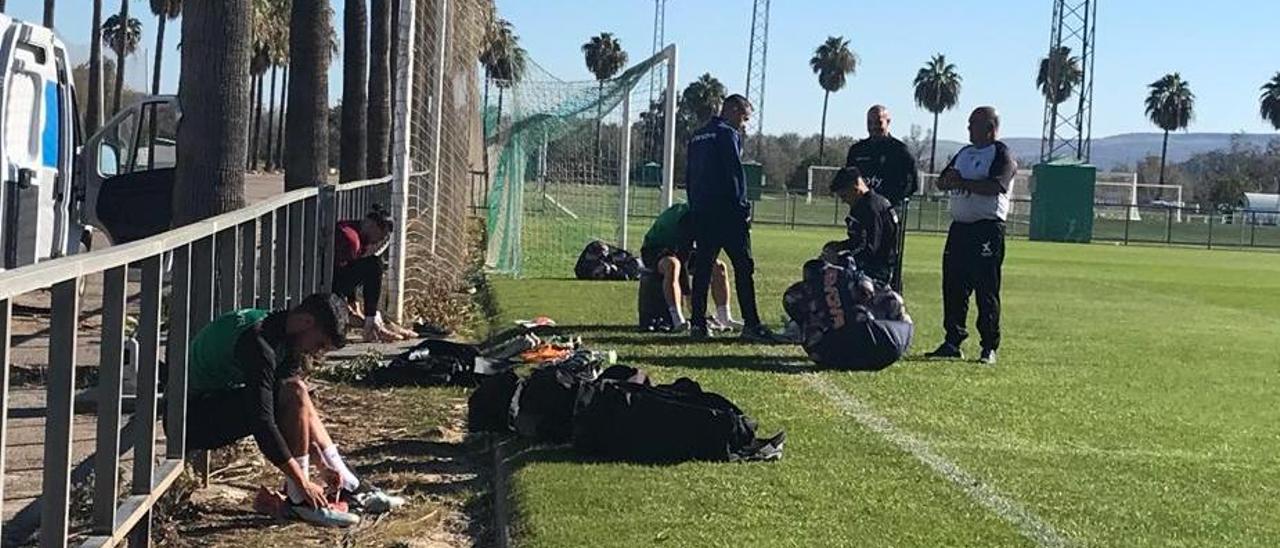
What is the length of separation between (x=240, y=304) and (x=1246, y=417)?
6020mm

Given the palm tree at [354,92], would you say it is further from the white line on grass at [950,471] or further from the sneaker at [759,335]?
the white line on grass at [950,471]

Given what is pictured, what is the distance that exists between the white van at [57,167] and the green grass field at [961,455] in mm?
3390

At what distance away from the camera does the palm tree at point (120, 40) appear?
40.4m

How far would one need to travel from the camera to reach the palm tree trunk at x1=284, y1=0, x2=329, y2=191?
1522cm

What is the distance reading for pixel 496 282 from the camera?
1848 centimetres

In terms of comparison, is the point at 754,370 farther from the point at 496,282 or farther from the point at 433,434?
the point at 496,282

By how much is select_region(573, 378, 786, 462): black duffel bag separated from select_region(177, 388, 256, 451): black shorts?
69.2 inches

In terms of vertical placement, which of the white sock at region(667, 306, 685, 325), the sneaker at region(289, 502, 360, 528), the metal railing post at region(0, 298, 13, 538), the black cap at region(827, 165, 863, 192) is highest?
the black cap at region(827, 165, 863, 192)

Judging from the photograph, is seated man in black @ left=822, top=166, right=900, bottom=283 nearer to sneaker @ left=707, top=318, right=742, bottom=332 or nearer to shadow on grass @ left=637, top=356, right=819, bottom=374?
shadow on grass @ left=637, top=356, right=819, bottom=374

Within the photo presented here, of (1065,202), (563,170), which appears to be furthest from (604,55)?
(563,170)

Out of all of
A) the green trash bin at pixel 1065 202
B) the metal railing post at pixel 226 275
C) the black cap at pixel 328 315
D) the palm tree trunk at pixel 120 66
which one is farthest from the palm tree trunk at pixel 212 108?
the green trash bin at pixel 1065 202

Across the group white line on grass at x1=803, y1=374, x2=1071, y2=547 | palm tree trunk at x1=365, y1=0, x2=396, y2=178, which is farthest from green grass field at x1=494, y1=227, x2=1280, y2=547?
palm tree trunk at x1=365, y1=0, x2=396, y2=178

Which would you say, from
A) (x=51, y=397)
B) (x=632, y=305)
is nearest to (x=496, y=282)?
(x=632, y=305)

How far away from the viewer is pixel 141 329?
5199 mm
